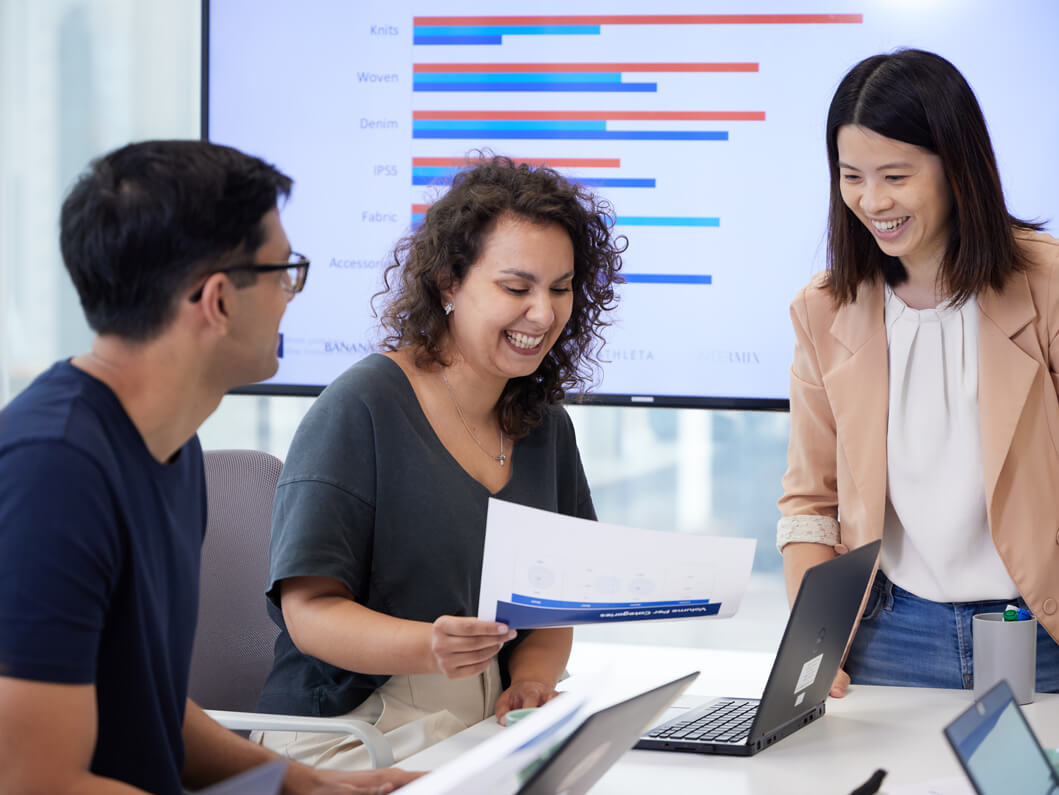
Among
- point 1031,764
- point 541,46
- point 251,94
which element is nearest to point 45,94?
point 251,94

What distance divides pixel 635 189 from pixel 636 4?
479mm

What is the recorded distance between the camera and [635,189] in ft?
9.43

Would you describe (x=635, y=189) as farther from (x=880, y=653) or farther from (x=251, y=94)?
(x=880, y=653)

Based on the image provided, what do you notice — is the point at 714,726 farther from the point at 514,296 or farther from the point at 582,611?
the point at 514,296

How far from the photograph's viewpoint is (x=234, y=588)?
1.95 metres

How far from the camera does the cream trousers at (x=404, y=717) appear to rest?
1603 millimetres

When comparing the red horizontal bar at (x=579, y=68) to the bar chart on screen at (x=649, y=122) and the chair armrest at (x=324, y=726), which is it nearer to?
the bar chart on screen at (x=649, y=122)

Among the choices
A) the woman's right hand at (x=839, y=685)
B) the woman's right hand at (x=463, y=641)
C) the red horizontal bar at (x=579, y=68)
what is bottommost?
the woman's right hand at (x=839, y=685)

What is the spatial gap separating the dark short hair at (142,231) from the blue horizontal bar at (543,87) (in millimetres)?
1914

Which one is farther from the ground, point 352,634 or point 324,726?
point 352,634

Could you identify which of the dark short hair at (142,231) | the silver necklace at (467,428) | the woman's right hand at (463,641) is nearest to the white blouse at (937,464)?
the silver necklace at (467,428)

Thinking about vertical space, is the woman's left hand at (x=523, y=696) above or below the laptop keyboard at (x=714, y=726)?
below

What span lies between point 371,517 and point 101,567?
0.74m

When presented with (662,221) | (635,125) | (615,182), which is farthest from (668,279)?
(635,125)
